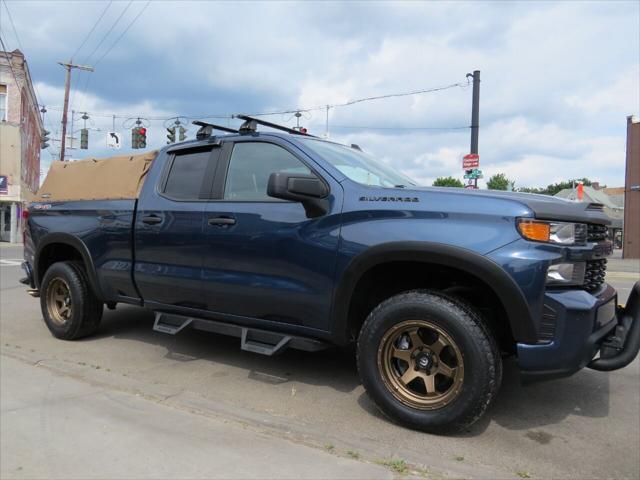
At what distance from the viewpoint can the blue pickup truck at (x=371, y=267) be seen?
2.96 metres

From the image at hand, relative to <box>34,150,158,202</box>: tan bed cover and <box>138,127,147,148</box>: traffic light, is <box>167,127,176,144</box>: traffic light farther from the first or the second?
<box>34,150,158,202</box>: tan bed cover

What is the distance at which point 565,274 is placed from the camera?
2941 millimetres

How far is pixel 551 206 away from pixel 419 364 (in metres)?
1.24

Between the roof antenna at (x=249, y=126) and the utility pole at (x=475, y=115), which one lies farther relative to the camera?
the utility pole at (x=475, y=115)

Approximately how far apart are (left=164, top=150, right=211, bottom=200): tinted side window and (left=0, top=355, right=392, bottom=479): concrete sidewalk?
1734 millimetres

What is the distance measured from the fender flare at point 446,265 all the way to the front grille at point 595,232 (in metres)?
0.75

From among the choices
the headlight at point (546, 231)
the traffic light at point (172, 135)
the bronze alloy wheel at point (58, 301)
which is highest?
the traffic light at point (172, 135)

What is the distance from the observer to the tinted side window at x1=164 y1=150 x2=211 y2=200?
447 cm

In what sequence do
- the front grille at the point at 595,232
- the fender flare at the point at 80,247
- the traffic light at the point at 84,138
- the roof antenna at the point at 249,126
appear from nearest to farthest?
the front grille at the point at 595,232 < the roof antenna at the point at 249,126 < the fender flare at the point at 80,247 < the traffic light at the point at 84,138

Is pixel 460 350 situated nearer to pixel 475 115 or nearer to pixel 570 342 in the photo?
pixel 570 342

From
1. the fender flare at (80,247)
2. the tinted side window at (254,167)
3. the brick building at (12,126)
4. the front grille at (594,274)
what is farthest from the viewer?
the brick building at (12,126)

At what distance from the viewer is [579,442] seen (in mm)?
3150

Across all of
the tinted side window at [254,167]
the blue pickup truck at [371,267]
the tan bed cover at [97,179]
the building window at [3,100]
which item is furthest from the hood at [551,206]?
the building window at [3,100]

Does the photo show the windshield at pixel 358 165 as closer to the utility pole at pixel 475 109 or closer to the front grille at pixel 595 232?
the front grille at pixel 595 232
